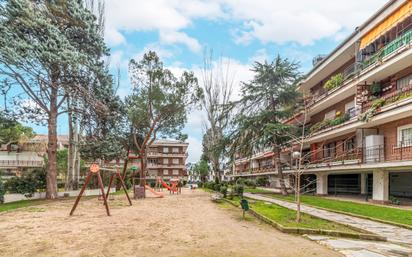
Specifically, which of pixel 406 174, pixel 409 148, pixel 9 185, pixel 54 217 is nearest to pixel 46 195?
pixel 9 185

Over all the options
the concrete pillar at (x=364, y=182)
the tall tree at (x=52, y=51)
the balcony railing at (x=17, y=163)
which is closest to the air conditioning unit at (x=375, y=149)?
the concrete pillar at (x=364, y=182)

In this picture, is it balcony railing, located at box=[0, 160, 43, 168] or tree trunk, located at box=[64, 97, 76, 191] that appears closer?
tree trunk, located at box=[64, 97, 76, 191]

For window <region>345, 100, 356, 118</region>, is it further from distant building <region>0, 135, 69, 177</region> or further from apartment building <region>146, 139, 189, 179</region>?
apartment building <region>146, 139, 189, 179</region>

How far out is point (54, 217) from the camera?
13039 millimetres

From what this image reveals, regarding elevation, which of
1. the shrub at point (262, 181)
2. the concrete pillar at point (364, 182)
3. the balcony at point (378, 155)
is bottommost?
the shrub at point (262, 181)

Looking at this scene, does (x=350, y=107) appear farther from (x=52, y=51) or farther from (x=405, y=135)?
(x=52, y=51)

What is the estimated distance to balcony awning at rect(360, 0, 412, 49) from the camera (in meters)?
17.3

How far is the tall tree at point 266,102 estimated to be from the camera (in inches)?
1042

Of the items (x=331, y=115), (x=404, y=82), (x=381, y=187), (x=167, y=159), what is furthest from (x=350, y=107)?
(x=167, y=159)

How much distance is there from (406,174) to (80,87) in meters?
22.8

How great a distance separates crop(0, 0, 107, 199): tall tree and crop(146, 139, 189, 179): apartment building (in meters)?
57.5

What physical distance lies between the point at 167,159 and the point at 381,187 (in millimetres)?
65535

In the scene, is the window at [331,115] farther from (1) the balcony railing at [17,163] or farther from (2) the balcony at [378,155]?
(1) the balcony railing at [17,163]

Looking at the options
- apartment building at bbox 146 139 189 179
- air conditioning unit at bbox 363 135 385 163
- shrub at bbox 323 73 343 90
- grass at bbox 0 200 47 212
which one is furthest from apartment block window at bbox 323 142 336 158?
apartment building at bbox 146 139 189 179
